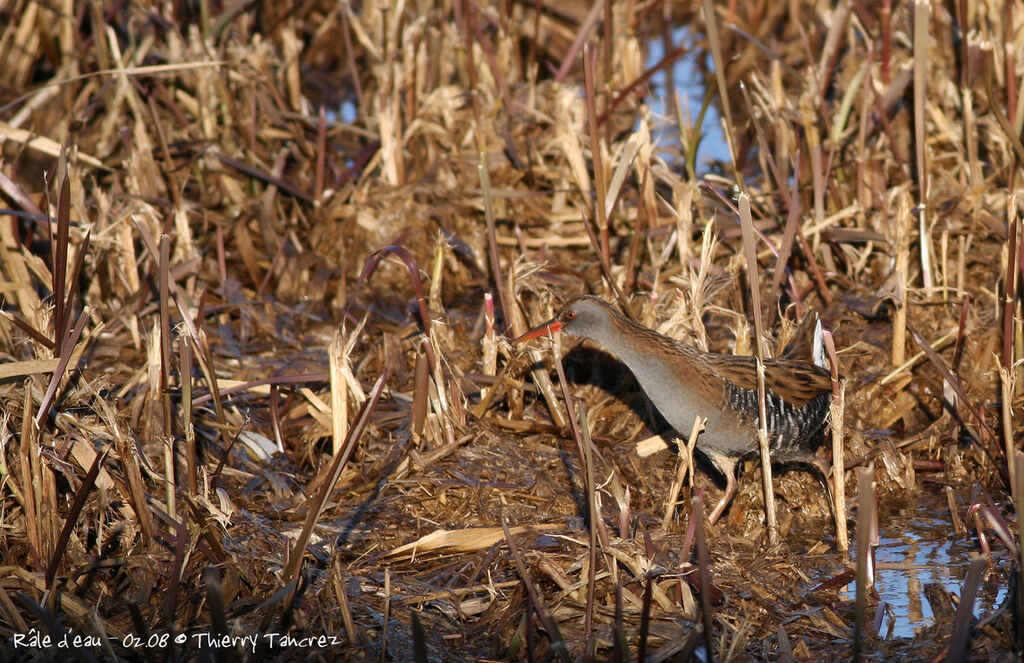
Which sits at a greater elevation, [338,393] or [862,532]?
[338,393]

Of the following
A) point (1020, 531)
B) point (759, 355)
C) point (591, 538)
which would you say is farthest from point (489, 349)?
point (1020, 531)

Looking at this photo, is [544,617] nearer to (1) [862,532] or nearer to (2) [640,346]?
(1) [862,532]

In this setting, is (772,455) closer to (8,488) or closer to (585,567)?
(585,567)

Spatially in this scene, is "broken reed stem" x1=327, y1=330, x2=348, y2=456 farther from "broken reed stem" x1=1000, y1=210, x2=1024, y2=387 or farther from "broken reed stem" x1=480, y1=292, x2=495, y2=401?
"broken reed stem" x1=1000, y1=210, x2=1024, y2=387

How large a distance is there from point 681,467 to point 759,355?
21.4 inches

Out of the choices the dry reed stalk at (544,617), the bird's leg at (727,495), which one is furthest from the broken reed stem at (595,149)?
the dry reed stalk at (544,617)

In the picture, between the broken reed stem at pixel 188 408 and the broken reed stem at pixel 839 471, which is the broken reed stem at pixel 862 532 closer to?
the broken reed stem at pixel 839 471

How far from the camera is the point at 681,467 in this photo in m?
3.76

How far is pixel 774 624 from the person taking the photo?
3287 millimetres

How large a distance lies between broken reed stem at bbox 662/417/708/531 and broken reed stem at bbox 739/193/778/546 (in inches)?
7.8

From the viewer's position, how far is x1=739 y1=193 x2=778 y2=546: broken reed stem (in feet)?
10.7

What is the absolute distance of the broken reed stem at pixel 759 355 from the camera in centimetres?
326

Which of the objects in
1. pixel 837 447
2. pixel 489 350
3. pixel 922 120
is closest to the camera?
pixel 837 447

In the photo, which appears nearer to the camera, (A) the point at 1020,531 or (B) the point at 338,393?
(A) the point at 1020,531
